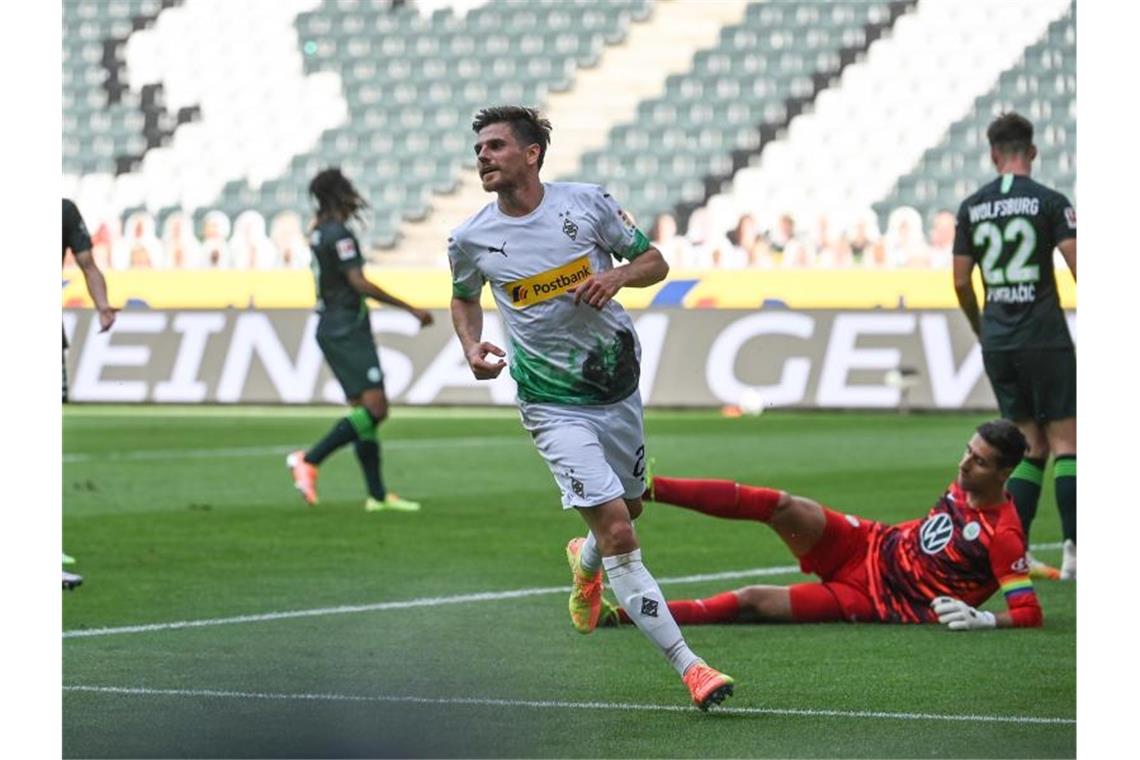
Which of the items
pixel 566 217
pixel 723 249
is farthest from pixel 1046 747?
pixel 723 249

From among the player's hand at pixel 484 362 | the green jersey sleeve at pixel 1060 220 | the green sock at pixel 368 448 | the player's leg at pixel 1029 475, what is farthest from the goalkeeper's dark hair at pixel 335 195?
the player's hand at pixel 484 362

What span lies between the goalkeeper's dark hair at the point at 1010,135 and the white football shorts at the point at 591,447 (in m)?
3.40

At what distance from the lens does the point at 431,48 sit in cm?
3025

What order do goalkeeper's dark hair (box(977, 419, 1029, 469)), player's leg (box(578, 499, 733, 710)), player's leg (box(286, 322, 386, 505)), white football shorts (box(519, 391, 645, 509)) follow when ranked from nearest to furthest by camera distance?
player's leg (box(578, 499, 733, 710)) < white football shorts (box(519, 391, 645, 509)) < goalkeeper's dark hair (box(977, 419, 1029, 469)) < player's leg (box(286, 322, 386, 505))

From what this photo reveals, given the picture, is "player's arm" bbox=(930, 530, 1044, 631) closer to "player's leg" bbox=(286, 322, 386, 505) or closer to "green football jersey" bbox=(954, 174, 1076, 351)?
"green football jersey" bbox=(954, 174, 1076, 351)

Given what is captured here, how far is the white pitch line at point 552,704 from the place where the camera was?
6.37 meters

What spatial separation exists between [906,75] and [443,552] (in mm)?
18224

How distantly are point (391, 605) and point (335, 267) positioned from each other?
476 centimetres

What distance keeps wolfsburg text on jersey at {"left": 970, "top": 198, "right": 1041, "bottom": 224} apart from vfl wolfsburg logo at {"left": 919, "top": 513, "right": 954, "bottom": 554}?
2.12 meters

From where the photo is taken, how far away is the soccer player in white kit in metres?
6.74

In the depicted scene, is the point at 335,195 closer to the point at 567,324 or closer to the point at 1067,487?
the point at 1067,487

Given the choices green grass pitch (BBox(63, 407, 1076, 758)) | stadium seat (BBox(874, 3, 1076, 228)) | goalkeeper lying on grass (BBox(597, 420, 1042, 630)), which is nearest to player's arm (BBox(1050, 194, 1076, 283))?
green grass pitch (BBox(63, 407, 1076, 758))

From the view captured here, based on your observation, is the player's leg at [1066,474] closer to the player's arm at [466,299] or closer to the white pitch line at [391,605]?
the white pitch line at [391,605]
